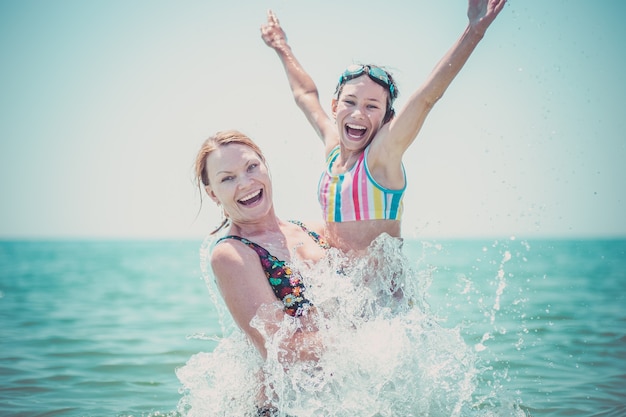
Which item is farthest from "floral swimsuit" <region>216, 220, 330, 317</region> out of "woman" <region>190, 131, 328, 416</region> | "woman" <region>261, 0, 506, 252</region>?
"woman" <region>261, 0, 506, 252</region>

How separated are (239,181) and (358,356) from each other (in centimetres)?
129

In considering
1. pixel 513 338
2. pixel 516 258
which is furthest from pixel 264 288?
pixel 516 258

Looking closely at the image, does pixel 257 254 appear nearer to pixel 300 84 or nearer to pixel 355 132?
pixel 355 132

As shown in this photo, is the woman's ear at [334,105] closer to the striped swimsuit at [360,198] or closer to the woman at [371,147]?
the woman at [371,147]

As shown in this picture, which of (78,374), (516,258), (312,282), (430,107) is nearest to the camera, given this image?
(430,107)

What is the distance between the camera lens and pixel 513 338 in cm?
808

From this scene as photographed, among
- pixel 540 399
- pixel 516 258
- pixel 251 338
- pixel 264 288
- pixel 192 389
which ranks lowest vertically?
pixel 540 399

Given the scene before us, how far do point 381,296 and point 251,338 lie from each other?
93 cm

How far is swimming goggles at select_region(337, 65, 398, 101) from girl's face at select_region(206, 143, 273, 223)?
2.81 feet

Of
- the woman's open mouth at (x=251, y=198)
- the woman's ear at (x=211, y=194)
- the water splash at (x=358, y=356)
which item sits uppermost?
the woman's ear at (x=211, y=194)

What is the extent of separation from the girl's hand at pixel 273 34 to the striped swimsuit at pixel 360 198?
177cm

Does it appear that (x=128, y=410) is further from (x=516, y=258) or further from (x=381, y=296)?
(x=516, y=258)

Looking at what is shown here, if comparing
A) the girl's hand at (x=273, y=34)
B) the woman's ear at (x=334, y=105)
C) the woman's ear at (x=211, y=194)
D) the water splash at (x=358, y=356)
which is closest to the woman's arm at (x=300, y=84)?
the girl's hand at (x=273, y=34)

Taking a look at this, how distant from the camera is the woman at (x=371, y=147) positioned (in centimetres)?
339
